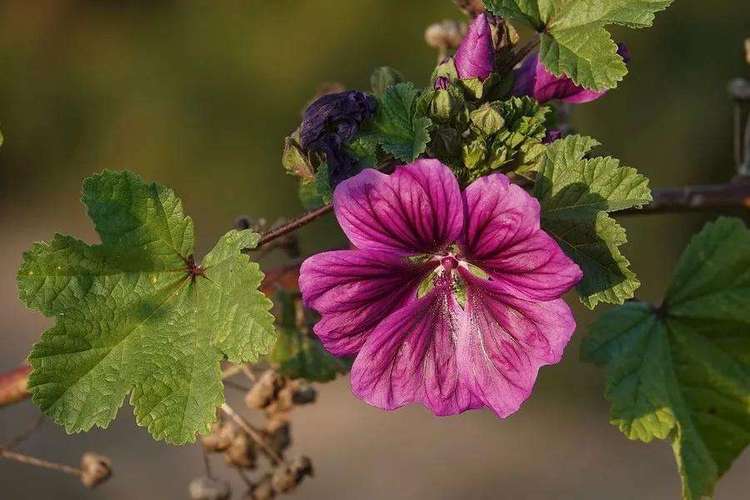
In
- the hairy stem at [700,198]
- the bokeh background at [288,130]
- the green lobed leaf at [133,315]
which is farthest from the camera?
the bokeh background at [288,130]

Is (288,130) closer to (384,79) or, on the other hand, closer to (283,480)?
Result: (283,480)

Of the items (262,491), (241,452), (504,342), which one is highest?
(504,342)

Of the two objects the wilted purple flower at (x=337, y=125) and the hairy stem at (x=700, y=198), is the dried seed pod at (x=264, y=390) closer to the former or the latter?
the wilted purple flower at (x=337, y=125)

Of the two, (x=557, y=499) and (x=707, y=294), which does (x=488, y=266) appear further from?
(x=557, y=499)

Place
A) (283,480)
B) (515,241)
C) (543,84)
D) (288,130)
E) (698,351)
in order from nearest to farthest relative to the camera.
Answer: (515,241), (543,84), (698,351), (283,480), (288,130)

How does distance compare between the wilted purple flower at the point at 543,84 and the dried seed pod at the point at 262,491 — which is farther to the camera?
the dried seed pod at the point at 262,491

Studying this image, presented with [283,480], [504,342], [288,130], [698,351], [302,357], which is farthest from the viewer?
[288,130]

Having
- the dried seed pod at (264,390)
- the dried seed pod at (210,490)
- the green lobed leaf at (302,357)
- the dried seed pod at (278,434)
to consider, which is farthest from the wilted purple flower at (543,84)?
the dried seed pod at (210,490)

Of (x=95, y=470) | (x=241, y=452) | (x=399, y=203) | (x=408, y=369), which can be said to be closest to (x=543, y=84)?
(x=399, y=203)
